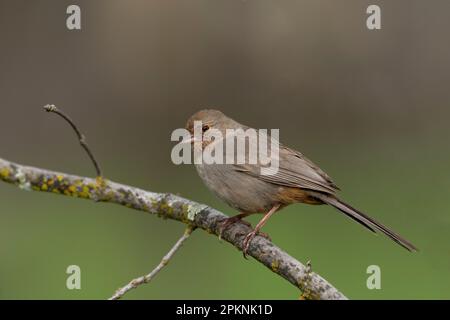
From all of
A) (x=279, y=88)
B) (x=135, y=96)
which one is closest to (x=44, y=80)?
(x=135, y=96)

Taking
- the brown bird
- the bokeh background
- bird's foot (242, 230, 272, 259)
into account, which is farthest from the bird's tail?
the bokeh background

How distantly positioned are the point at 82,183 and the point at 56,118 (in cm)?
544

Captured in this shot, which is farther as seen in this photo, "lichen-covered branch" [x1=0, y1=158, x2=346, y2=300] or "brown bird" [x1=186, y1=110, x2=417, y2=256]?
"brown bird" [x1=186, y1=110, x2=417, y2=256]

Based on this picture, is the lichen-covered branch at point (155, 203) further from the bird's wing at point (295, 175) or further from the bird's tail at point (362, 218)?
the bird's tail at point (362, 218)

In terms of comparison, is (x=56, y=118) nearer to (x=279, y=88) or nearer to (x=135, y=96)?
(x=135, y=96)

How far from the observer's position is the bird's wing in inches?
195

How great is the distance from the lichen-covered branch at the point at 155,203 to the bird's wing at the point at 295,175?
0.38 metres

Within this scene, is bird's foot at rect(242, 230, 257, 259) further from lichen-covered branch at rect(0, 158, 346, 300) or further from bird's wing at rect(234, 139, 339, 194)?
bird's wing at rect(234, 139, 339, 194)

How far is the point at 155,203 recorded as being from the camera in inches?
193

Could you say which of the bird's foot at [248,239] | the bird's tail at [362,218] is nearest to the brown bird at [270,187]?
the bird's tail at [362,218]

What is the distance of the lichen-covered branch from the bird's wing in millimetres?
381

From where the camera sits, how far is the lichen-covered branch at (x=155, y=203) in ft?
14.0

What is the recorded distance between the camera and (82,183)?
4.73 meters

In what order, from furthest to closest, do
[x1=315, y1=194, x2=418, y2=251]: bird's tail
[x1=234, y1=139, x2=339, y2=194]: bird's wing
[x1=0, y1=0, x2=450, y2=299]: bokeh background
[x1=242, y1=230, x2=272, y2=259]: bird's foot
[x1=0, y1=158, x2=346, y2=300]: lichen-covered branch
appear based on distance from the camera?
[x1=0, y1=0, x2=450, y2=299]: bokeh background → [x1=234, y1=139, x2=339, y2=194]: bird's wing → [x1=242, y1=230, x2=272, y2=259]: bird's foot → [x1=315, y1=194, x2=418, y2=251]: bird's tail → [x1=0, y1=158, x2=346, y2=300]: lichen-covered branch
